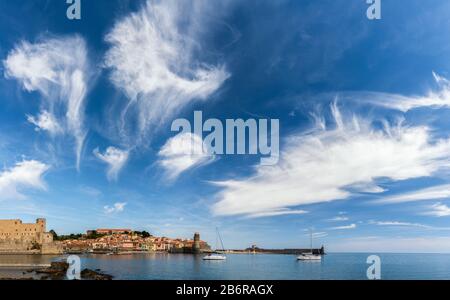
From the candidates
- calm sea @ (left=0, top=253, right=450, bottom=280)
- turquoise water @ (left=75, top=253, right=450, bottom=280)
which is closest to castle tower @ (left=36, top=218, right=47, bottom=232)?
calm sea @ (left=0, top=253, right=450, bottom=280)

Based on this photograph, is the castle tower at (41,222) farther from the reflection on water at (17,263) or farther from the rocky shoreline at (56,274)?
the rocky shoreline at (56,274)

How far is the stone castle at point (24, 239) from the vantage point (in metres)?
70.1

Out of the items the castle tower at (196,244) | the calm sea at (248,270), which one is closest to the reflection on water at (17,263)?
the calm sea at (248,270)

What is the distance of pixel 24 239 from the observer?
7319 cm

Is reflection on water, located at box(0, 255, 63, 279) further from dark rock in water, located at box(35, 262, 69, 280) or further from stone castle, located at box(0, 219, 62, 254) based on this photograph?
stone castle, located at box(0, 219, 62, 254)

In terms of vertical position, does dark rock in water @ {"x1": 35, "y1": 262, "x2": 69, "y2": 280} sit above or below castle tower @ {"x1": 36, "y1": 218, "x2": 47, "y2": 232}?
below

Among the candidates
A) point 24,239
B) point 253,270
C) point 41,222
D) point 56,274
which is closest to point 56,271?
point 56,274

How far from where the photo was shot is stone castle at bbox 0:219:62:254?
70.1m

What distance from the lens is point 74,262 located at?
861 cm
